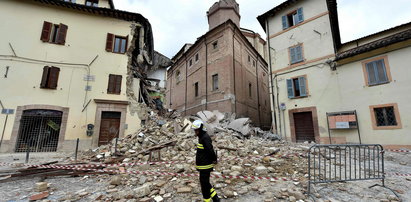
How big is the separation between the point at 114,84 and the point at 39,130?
5039 mm

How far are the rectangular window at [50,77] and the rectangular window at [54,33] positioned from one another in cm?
Result: 196

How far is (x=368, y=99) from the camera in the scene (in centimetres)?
941

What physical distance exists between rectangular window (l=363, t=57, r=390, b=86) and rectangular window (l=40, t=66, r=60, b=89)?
62.4 feet

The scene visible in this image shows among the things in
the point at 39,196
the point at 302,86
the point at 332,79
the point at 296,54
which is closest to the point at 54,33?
the point at 39,196

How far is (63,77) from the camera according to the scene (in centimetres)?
1070

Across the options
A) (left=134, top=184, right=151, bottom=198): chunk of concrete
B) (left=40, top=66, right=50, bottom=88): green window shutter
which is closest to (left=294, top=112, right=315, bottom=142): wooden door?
(left=134, top=184, right=151, bottom=198): chunk of concrete

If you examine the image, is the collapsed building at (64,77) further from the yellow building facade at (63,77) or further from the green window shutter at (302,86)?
the green window shutter at (302,86)

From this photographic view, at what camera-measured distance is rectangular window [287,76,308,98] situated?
11.7 m

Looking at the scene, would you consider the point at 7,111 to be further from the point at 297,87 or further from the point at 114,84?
the point at 297,87

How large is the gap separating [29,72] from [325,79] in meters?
19.0

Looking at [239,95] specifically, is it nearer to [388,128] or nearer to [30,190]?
[388,128]

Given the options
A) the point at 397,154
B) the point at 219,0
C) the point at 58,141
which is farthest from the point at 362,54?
the point at 58,141

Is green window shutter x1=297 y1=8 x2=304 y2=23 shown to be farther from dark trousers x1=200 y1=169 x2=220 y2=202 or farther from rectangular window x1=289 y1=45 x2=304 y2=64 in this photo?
dark trousers x1=200 y1=169 x2=220 y2=202

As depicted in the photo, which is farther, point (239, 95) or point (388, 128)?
point (239, 95)
